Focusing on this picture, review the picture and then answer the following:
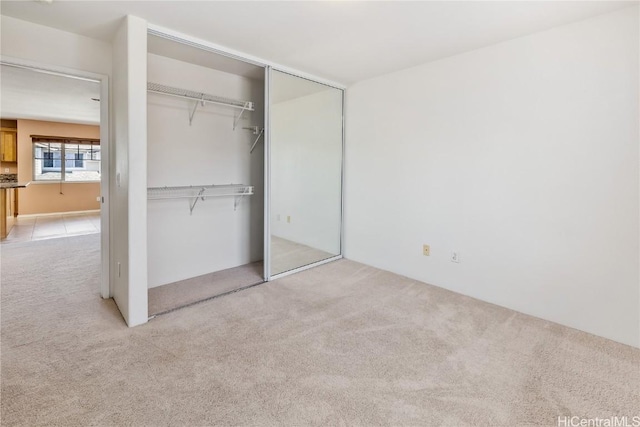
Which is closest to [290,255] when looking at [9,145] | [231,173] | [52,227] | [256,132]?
[231,173]

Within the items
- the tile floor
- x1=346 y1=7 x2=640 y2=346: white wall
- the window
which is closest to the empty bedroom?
x1=346 y1=7 x2=640 y2=346: white wall

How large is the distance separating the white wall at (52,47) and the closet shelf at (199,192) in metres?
1.10

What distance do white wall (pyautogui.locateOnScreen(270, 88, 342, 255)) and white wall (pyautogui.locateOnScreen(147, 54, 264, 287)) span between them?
1.73ft

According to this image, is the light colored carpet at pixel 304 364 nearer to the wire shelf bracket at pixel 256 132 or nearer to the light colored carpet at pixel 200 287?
the light colored carpet at pixel 200 287

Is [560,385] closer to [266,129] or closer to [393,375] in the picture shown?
[393,375]

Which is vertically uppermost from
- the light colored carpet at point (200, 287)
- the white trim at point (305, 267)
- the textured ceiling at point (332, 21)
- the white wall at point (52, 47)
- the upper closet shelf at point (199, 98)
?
the textured ceiling at point (332, 21)

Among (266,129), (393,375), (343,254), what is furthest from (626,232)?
(266,129)

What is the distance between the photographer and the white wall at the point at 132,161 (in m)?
2.35

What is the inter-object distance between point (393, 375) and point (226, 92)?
126 inches

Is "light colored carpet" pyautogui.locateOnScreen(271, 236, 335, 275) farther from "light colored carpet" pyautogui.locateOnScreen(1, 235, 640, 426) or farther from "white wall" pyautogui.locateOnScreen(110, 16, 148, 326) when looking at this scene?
"white wall" pyautogui.locateOnScreen(110, 16, 148, 326)

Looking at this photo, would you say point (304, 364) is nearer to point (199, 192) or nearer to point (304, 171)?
point (199, 192)

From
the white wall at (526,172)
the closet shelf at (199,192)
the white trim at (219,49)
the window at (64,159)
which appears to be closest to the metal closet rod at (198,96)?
the white trim at (219,49)

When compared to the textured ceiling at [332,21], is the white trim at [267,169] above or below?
below

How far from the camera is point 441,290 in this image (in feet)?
10.7
